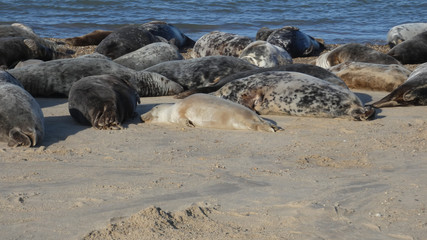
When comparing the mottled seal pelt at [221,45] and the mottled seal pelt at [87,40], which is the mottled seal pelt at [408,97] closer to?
the mottled seal pelt at [221,45]

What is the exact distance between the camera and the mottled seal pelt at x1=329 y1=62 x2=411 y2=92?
27.5 feet

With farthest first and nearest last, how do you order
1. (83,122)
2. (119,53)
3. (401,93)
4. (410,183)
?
(119,53)
(401,93)
(83,122)
(410,183)

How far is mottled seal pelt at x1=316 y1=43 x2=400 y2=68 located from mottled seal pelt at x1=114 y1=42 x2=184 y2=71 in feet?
Answer: 8.39

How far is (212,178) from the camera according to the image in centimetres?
418

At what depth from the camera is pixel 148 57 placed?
9594 millimetres

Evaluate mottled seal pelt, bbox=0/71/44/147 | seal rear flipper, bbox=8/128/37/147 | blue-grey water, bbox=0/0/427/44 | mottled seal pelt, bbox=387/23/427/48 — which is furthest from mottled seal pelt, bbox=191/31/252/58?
seal rear flipper, bbox=8/128/37/147

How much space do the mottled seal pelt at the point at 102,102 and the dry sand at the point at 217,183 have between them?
140 mm

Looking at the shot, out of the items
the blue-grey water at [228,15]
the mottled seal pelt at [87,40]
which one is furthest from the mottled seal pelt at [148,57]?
the blue-grey water at [228,15]

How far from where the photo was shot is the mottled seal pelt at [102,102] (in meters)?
5.91

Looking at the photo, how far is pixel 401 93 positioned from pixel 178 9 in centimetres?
1590

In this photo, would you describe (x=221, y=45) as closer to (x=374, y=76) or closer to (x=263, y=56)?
(x=263, y=56)

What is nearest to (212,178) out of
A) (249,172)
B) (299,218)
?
(249,172)

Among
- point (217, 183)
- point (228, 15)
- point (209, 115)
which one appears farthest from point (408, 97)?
point (228, 15)

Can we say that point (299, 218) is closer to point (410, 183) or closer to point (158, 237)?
point (158, 237)
